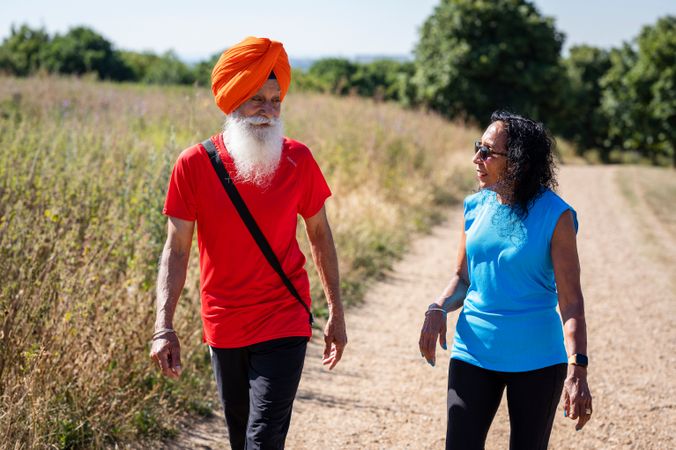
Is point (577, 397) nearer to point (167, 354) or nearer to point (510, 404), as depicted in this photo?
point (510, 404)

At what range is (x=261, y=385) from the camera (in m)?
3.12

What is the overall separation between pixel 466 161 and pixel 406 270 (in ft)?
36.6

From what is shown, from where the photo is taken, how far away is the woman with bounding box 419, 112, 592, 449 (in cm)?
306

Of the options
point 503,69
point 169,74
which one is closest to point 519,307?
point 169,74

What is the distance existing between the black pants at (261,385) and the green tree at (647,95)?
38.5 metres

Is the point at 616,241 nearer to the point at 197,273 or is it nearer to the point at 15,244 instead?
the point at 197,273

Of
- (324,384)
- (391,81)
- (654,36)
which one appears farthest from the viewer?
(391,81)

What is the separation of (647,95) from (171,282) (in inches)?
1608

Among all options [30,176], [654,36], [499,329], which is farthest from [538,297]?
[654,36]

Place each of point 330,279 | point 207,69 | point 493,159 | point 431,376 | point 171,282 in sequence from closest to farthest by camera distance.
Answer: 1. point 171,282
2. point 493,159
3. point 330,279
4. point 431,376
5. point 207,69

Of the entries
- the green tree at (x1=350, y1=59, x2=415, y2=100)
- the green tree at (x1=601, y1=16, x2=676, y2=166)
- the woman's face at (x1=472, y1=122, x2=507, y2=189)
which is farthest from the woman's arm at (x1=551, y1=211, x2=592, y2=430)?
the green tree at (x1=350, y1=59, x2=415, y2=100)

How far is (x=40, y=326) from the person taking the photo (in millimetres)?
4074

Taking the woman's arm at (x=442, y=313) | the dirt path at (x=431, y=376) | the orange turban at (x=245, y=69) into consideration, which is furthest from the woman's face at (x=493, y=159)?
the dirt path at (x=431, y=376)

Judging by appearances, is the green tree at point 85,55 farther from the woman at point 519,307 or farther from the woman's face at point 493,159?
the woman at point 519,307
